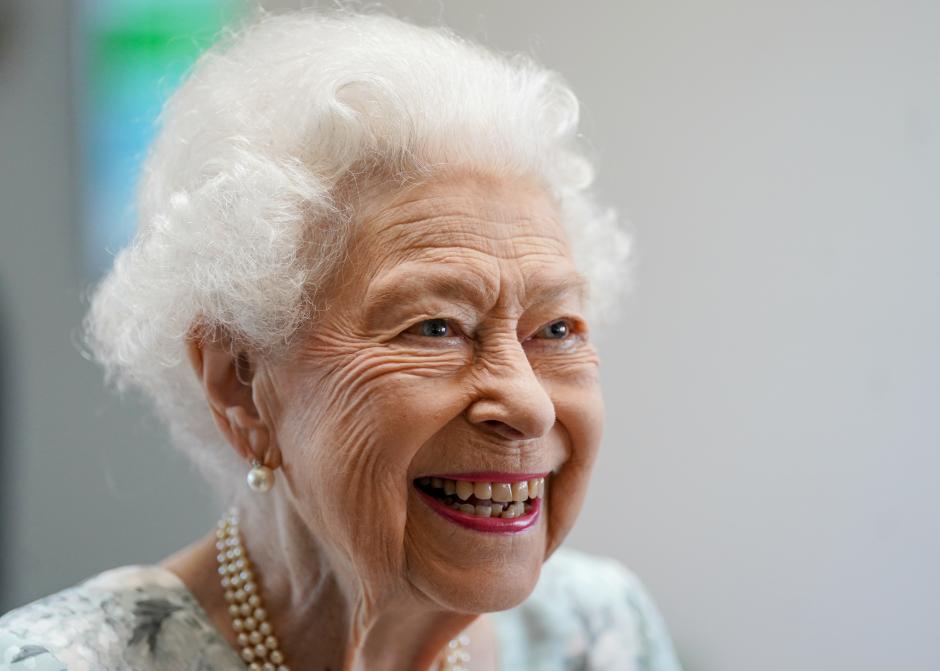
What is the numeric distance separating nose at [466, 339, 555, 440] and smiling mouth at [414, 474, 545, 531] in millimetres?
66

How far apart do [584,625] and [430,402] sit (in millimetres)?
680

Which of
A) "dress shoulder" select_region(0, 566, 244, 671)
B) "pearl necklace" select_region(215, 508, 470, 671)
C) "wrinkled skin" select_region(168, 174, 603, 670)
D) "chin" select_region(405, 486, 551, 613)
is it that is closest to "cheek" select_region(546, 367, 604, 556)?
"wrinkled skin" select_region(168, 174, 603, 670)

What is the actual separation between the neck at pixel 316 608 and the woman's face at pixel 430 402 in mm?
82

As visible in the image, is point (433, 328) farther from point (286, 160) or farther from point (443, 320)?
point (286, 160)

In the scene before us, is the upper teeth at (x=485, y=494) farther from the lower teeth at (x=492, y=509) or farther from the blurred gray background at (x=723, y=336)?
the blurred gray background at (x=723, y=336)

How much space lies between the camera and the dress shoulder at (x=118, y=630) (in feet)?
3.99

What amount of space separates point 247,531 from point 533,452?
18.8 inches

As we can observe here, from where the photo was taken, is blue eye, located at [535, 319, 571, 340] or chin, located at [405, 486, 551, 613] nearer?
chin, located at [405, 486, 551, 613]

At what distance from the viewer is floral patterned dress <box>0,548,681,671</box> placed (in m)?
1.24

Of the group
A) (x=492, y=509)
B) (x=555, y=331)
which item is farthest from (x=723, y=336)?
(x=492, y=509)

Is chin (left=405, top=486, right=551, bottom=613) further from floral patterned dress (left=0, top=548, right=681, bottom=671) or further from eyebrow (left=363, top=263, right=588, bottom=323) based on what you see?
floral patterned dress (left=0, top=548, right=681, bottom=671)

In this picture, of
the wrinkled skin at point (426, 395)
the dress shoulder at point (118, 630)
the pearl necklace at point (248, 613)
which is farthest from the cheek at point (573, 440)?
the dress shoulder at point (118, 630)

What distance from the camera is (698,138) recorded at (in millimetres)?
1860

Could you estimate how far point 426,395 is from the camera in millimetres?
1128
